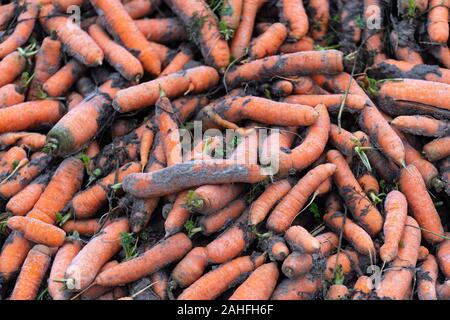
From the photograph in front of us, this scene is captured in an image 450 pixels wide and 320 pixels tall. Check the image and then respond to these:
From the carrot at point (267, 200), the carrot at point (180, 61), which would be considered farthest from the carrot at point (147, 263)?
the carrot at point (180, 61)

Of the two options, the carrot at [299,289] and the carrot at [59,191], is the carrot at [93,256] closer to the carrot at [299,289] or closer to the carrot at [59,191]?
the carrot at [59,191]

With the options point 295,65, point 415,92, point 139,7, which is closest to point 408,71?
point 415,92

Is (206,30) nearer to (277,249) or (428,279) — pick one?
(277,249)

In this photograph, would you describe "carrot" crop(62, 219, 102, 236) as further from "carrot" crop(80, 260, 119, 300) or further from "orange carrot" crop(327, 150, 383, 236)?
"orange carrot" crop(327, 150, 383, 236)

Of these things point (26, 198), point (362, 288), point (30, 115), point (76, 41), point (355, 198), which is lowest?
point (362, 288)

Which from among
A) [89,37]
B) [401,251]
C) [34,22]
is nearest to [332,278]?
[401,251]

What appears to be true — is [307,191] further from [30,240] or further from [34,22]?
[34,22]
